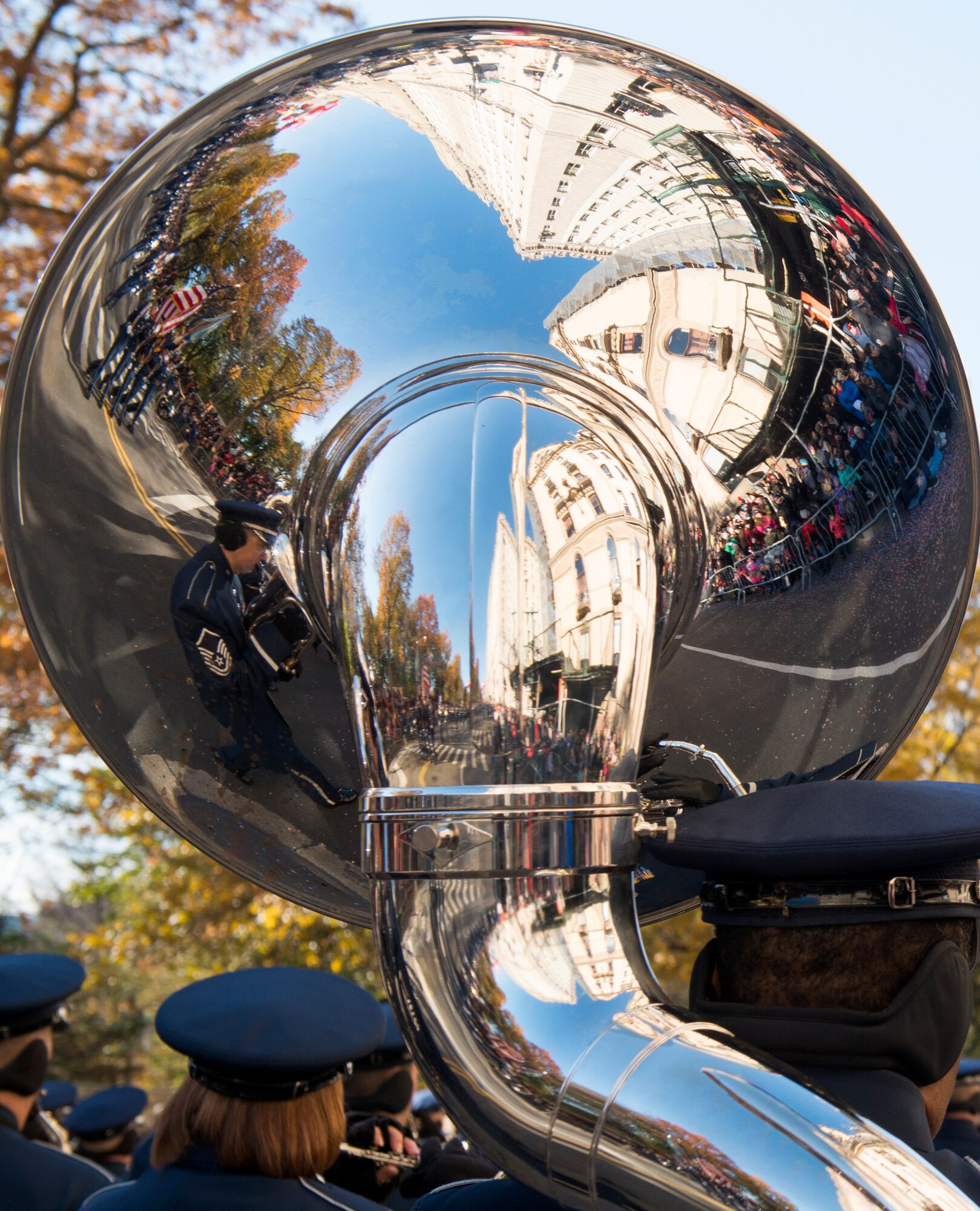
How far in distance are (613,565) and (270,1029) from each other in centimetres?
152

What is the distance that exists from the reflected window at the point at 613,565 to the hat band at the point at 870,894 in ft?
1.30

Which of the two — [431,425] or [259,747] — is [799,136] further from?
[259,747]

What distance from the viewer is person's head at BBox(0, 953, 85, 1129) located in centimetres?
360

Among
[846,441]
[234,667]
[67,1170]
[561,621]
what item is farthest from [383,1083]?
[561,621]

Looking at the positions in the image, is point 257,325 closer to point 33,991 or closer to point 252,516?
point 252,516

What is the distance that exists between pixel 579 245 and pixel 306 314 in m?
0.35

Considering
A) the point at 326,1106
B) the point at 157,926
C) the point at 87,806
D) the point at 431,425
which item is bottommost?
the point at 157,926

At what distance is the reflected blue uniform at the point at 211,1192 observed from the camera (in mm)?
2293

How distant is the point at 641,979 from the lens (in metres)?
1.26

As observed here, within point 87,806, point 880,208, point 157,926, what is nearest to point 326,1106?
point 880,208

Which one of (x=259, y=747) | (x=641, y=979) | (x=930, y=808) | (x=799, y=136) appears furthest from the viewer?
(x=799, y=136)

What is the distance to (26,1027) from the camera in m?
3.72

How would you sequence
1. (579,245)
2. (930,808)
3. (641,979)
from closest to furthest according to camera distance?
1. (641,979)
2. (930,808)
3. (579,245)

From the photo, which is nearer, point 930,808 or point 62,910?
point 930,808
